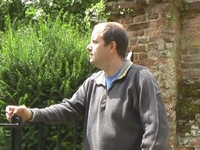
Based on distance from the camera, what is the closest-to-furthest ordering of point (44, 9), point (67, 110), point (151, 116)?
point (151, 116)
point (67, 110)
point (44, 9)

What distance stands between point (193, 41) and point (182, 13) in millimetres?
355

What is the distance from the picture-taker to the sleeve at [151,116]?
2260mm

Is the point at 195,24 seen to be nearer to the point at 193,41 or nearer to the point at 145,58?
the point at 193,41

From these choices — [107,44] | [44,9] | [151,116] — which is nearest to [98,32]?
[107,44]

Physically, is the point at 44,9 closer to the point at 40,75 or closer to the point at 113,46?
the point at 40,75

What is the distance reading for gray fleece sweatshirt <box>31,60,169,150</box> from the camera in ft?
7.52

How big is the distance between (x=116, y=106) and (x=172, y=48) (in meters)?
2.06

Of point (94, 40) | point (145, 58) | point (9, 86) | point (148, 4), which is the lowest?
point (9, 86)

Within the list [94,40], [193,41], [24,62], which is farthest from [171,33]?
[94,40]

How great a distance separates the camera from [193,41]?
4.48 meters

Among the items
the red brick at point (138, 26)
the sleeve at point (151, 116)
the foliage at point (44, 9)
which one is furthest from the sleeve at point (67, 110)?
the foliage at point (44, 9)

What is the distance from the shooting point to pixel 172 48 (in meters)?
4.28

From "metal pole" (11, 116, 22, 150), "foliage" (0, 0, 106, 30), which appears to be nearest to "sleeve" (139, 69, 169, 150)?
"metal pole" (11, 116, 22, 150)

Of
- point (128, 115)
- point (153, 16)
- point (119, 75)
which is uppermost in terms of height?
point (153, 16)
